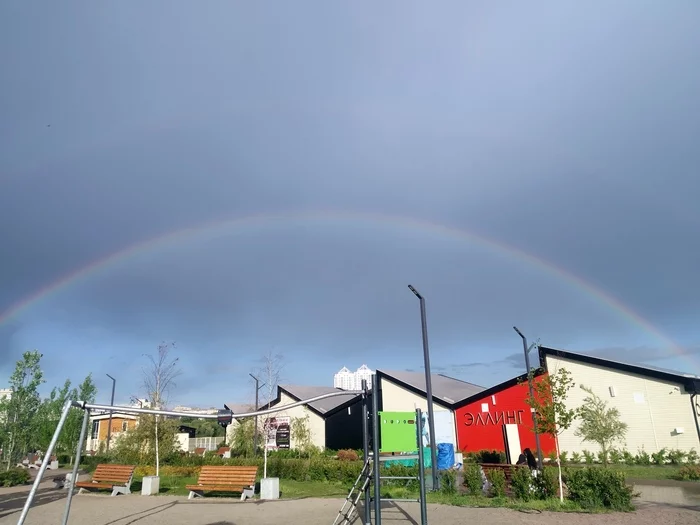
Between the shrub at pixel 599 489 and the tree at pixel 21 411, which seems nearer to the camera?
the shrub at pixel 599 489

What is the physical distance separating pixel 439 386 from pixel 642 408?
1838cm

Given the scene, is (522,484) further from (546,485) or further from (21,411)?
(21,411)

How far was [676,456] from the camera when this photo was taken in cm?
2823

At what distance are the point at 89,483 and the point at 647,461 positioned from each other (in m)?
29.8

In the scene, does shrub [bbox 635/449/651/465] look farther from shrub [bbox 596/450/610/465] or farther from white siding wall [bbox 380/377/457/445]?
white siding wall [bbox 380/377/457/445]

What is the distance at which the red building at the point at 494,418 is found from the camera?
35156 millimetres

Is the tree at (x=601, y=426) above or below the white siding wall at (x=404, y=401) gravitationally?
below

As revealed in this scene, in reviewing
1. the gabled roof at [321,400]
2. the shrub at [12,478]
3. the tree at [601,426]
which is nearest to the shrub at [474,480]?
the tree at [601,426]

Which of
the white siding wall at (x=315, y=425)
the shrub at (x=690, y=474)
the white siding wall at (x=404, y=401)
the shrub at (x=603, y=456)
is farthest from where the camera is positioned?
the white siding wall at (x=315, y=425)

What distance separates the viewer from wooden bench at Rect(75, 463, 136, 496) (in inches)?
777

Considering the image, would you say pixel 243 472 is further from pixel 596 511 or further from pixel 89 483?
pixel 596 511

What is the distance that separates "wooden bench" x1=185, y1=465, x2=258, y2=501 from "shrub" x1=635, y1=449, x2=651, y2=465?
23699 mm

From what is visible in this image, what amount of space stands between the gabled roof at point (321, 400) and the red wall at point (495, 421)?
10.3m

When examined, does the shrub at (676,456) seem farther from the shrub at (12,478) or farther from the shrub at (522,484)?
the shrub at (12,478)
